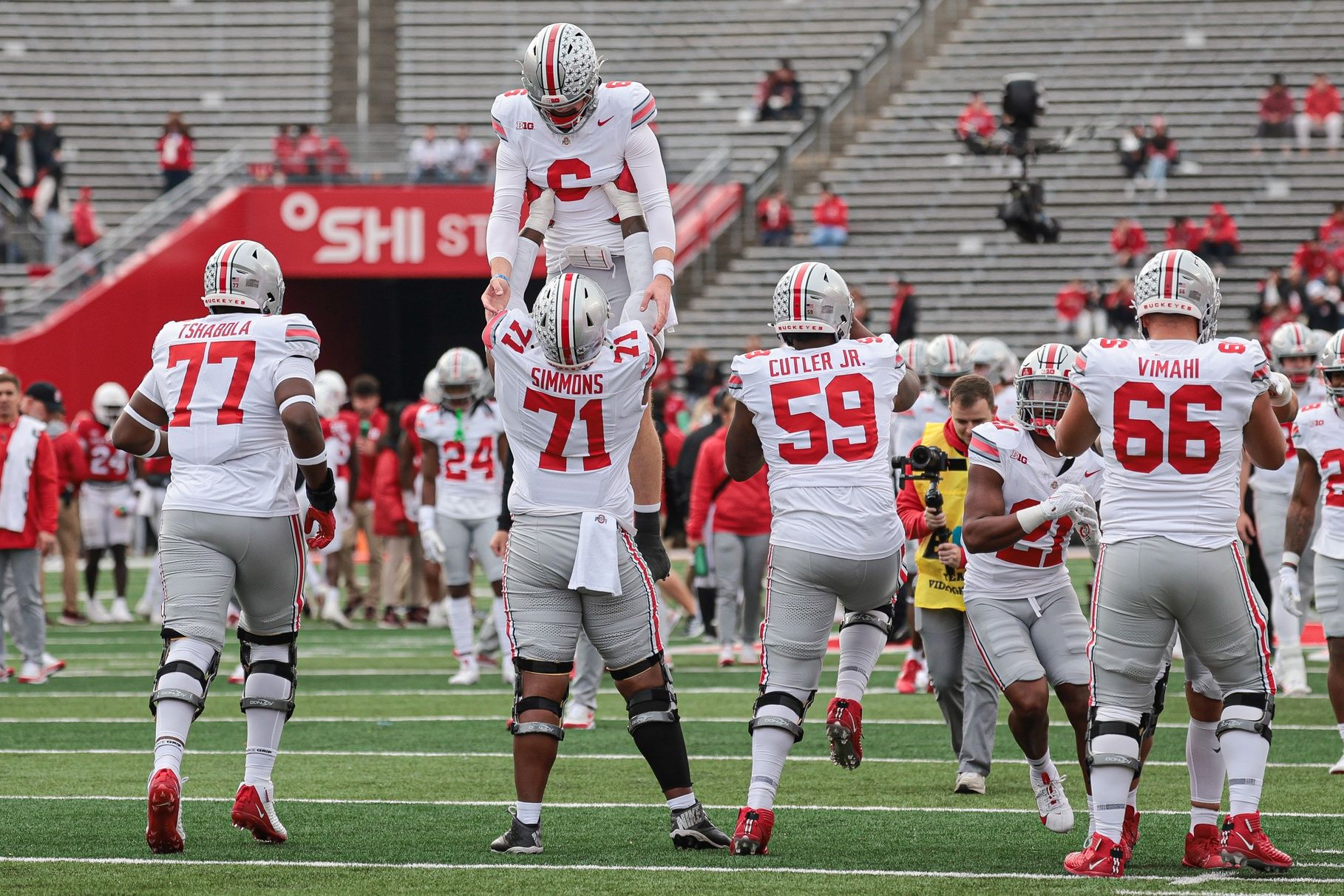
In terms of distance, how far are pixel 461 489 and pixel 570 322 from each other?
258 inches

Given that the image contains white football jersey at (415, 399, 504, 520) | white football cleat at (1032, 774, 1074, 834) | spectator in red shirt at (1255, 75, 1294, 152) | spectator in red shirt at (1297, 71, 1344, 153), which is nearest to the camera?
white football cleat at (1032, 774, 1074, 834)

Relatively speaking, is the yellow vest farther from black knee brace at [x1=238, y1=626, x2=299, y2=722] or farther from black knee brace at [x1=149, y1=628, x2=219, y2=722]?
black knee brace at [x1=149, y1=628, x2=219, y2=722]

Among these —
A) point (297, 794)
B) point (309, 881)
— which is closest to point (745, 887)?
point (309, 881)

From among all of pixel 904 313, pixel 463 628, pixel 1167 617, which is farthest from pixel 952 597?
pixel 904 313

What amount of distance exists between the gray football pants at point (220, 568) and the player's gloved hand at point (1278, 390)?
A: 11.5 feet

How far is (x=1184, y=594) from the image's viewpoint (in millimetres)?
6191

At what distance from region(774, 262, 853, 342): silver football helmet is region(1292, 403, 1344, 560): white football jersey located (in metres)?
3.17

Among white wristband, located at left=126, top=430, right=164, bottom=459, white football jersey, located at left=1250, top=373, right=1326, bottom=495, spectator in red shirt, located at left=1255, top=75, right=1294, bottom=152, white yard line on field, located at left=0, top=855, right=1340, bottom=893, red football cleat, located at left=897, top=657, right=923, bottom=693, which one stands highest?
spectator in red shirt, located at left=1255, top=75, right=1294, bottom=152

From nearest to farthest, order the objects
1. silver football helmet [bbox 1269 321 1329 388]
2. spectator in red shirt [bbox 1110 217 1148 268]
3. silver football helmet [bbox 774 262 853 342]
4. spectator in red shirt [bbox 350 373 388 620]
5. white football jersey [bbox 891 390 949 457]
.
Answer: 1. silver football helmet [bbox 774 262 853 342]
2. silver football helmet [bbox 1269 321 1329 388]
3. white football jersey [bbox 891 390 949 457]
4. spectator in red shirt [bbox 350 373 388 620]
5. spectator in red shirt [bbox 1110 217 1148 268]

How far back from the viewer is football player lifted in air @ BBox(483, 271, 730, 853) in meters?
6.68

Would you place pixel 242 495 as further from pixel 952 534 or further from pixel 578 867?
pixel 952 534

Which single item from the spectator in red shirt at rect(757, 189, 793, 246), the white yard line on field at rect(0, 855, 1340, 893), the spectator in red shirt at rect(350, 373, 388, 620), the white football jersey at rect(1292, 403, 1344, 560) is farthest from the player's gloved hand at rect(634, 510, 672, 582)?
the spectator in red shirt at rect(757, 189, 793, 246)

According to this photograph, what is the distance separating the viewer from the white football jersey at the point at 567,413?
264 inches

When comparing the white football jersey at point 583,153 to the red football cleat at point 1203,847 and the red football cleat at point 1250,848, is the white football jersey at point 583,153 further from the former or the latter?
the red football cleat at point 1250,848
